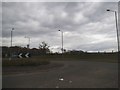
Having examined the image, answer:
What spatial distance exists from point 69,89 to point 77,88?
0.50m

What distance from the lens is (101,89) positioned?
9867 millimetres

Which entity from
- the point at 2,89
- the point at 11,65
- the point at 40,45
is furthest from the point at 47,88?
the point at 40,45

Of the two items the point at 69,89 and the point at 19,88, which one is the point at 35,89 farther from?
the point at 69,89

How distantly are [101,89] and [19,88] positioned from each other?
3948 millimetres

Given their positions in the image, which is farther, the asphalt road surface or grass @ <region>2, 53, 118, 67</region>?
grass @ <region>2, 53, 118, 67</region>

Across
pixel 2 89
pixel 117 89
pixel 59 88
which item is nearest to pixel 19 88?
pixel 2 89

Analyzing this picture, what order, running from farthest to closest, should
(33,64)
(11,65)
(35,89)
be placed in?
(33,64) → (11,65) → (35,89)

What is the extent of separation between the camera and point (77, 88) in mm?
10055

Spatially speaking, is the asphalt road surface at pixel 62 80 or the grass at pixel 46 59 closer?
the asphalt road surface at pixel 62 80

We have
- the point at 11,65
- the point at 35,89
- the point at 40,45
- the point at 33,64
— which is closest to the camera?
the point at 35,89

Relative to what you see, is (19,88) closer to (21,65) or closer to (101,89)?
(101,89)

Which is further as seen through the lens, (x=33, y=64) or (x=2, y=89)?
(x=33, y=64)

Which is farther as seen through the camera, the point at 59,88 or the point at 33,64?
the point at 33,64

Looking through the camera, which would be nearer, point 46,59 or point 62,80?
point 62,80
